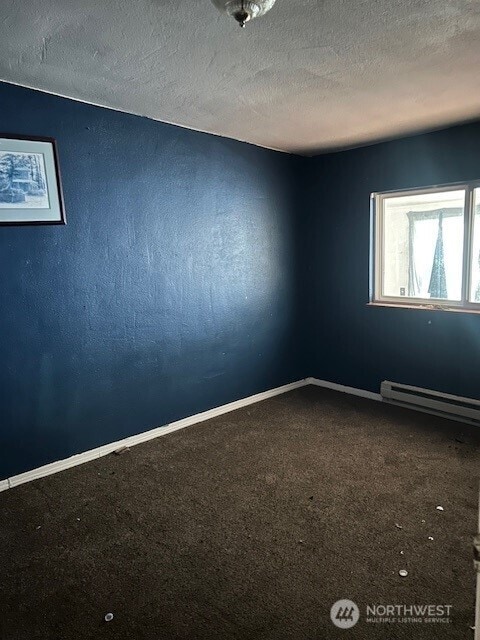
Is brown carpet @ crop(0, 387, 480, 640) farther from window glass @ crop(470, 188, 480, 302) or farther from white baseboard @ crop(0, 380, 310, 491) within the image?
window glass @ crop(470, 188, 480, 302)

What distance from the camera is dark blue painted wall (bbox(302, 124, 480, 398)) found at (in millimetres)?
3348

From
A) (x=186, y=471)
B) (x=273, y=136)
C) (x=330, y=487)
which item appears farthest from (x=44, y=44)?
(x=330, y=487)

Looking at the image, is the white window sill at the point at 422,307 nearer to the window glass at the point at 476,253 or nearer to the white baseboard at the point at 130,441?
the window glass at the point at 476,253

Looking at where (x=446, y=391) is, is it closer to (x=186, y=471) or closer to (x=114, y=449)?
(x=186, y=471)

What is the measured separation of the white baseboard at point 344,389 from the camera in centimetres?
394

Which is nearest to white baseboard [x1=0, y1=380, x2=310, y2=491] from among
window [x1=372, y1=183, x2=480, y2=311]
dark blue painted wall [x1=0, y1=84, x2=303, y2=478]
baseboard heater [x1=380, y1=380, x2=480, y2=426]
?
dark blue painted wall [x1=0, y1=84, x2=303, y2=478]

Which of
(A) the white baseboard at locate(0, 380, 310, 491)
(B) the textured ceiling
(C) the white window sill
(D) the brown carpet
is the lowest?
Answer: (D) the brown carpet

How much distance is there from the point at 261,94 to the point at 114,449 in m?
2.48

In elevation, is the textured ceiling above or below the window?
above

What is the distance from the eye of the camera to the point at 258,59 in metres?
2.10

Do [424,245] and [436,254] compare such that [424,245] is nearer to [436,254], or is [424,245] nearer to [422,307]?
→ [436,254]

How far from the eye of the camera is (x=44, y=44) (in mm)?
1932

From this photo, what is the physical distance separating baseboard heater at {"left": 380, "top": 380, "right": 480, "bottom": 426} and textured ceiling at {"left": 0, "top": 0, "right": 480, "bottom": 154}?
2074 millimetres

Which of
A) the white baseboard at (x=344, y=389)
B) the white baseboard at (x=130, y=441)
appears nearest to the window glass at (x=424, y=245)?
the white baseboard at (x=344, y=389)
